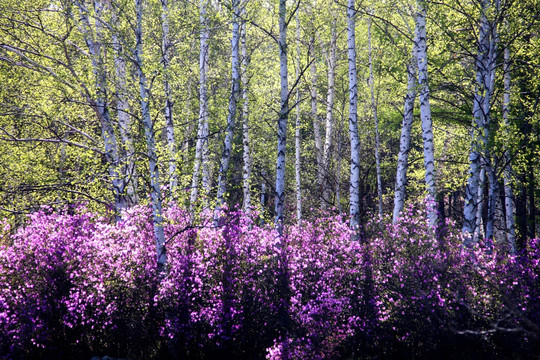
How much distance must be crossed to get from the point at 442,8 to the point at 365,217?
12.2 m

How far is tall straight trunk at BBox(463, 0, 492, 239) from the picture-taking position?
7.98 metres

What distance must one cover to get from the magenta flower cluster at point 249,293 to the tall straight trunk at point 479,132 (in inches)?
25.0

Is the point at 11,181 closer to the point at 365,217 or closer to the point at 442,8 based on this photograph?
the point at 442,8

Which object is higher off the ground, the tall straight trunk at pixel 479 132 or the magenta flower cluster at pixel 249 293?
the tall straight trunk at pixel 479 132

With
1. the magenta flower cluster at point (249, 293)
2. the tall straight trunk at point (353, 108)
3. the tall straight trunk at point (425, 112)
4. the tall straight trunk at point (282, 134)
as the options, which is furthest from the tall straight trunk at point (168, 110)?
the tall straight trunk at point (425, 112)

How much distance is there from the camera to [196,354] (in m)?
6.98

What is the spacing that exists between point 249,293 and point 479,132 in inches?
201

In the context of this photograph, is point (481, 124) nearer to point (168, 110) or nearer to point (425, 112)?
point (425, 112)

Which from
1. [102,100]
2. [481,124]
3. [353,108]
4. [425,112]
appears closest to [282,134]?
[353,108]

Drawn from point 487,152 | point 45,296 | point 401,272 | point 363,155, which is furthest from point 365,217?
point 45,296

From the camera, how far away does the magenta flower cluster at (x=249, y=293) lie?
251 inches

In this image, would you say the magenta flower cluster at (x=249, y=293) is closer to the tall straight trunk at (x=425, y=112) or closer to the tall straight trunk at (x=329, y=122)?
the tall straight trunk at (x=425, y=112)

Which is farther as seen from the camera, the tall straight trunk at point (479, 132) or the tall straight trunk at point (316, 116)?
the tall straight trunk at point (316, 116)

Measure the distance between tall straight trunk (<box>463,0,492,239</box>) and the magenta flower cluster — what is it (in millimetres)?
635
